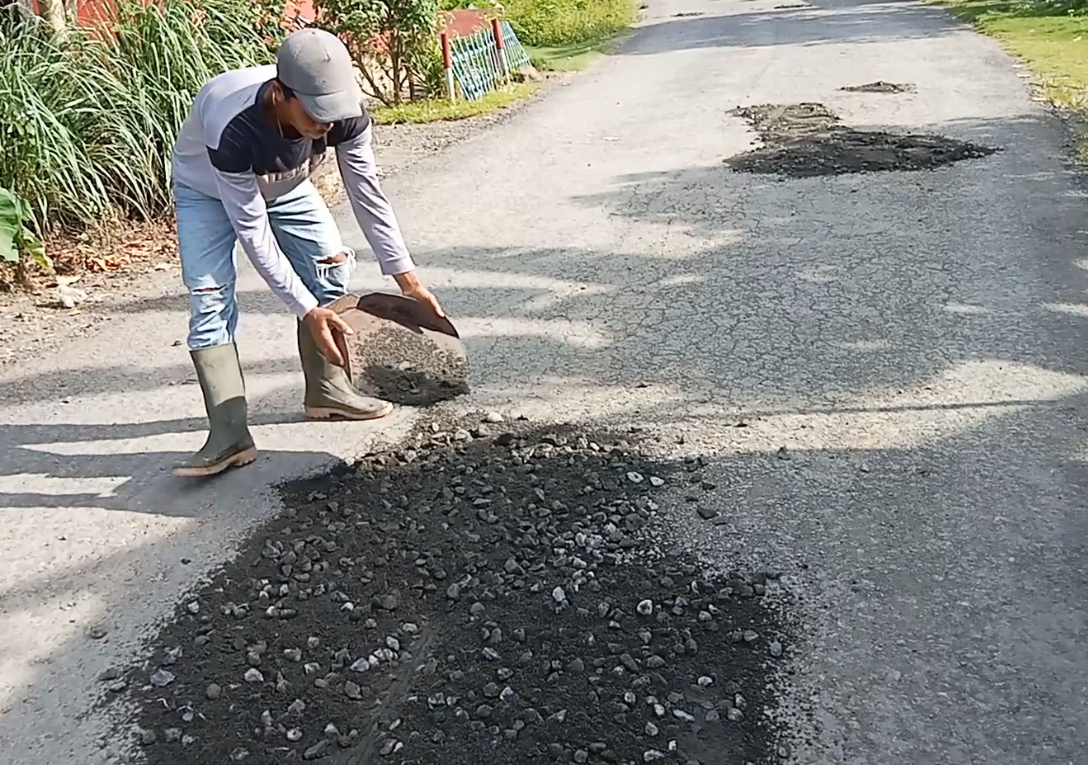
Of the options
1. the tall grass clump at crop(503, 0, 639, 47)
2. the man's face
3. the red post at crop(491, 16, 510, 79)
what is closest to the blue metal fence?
the red post at crop(491, 16, 510, 79)

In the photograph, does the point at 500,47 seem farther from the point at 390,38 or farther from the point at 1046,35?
the point at 1046,35

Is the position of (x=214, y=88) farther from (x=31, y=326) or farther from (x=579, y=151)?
(x=579, y=151)

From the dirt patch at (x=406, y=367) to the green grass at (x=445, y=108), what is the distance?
820 cm

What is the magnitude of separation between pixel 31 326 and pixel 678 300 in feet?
11.9

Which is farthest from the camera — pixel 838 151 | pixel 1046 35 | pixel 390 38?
pixel 1046 35

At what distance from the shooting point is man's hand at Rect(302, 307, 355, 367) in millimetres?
3668

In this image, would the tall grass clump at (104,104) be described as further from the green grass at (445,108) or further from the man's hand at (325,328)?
the man's hand at (325,328)

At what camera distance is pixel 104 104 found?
7.78m

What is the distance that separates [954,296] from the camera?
18.8ft

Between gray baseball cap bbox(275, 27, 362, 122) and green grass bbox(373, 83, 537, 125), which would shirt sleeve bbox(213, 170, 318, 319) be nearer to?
gray baseball cap bbox(275, 27, 362, 122)

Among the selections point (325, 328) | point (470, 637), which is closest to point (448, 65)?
point (325, 328)

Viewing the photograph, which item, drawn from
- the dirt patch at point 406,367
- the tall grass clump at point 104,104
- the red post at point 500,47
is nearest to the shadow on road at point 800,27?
the red post at point 500,47

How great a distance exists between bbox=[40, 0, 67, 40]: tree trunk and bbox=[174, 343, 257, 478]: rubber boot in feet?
17.4

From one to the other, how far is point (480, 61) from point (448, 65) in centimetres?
110
